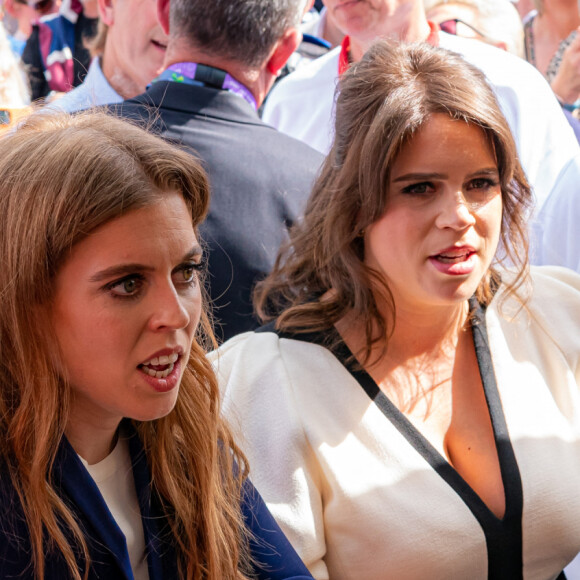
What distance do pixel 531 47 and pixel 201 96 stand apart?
2.10 m

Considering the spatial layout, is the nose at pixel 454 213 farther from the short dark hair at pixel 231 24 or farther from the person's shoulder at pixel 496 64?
the person's shoulder at pixel 496 64

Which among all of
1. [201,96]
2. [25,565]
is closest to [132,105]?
[201,96]

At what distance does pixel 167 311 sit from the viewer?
1.41m

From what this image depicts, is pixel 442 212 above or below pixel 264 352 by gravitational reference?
above

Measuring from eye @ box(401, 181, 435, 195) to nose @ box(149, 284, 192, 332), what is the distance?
755 mm

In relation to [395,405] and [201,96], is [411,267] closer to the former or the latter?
[395,405]

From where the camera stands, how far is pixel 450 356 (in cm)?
219

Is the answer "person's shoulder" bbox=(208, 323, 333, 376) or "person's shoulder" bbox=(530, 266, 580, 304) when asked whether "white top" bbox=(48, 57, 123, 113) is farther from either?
"person's shoulder" bbox=(530, 266, 580, 304)

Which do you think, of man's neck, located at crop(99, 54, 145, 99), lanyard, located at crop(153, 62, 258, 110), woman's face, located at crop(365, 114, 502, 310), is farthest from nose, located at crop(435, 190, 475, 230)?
man's neck, located at crop(99, 54, 145, 99)

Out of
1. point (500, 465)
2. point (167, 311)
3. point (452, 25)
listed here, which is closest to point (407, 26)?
point (452, 25)

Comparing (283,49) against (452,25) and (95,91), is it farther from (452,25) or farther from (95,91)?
(452,25)

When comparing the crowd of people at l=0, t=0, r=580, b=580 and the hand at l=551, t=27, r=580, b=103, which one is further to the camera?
the hand at l=551, t=27, r=580, b=103

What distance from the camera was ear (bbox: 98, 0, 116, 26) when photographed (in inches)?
130

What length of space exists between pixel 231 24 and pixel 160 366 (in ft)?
4.18
